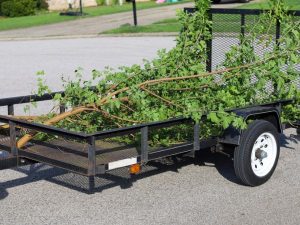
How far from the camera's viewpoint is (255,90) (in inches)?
294

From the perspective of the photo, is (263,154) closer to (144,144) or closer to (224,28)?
(144,144)

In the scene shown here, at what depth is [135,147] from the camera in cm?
682

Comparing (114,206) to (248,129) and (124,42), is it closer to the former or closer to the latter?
(248,129)

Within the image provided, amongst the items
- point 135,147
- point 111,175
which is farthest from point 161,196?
point 111,175

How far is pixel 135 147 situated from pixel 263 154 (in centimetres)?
139

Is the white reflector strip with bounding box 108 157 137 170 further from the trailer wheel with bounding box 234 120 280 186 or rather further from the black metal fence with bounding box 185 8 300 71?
the black metal fence with bounding box 185 8 300 71

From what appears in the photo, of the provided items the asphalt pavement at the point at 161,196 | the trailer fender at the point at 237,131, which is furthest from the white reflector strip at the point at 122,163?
the trailer fender at the point at 237,131

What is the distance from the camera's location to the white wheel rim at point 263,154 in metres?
7.25

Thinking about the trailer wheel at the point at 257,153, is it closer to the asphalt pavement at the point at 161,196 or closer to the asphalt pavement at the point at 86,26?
the asphalt pavement at the point at 161,196

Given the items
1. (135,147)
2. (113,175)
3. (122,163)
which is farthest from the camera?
(113,175)

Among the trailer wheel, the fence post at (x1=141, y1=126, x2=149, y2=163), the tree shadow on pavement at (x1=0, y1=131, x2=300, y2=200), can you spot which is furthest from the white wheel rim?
the fence post at (x1=141, y1=126, x2=149, y2=163)

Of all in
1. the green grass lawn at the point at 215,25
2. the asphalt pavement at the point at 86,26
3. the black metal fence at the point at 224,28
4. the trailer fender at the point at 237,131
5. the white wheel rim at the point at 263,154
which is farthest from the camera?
the asphalt pavement at the point at 86,26

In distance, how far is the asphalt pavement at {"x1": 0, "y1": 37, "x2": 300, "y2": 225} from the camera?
6.43 m

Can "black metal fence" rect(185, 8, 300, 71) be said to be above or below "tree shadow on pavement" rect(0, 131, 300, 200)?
above
